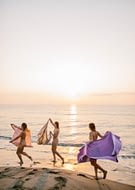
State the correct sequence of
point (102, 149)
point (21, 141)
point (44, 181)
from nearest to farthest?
point (44, 181)
point (102, 149)
point (21, 141)

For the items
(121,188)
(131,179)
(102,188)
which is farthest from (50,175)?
(131,179)

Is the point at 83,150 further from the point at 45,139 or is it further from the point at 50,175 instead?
the point at 45,139

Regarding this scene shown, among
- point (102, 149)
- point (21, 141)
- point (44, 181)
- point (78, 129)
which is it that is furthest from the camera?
point (78, 129)

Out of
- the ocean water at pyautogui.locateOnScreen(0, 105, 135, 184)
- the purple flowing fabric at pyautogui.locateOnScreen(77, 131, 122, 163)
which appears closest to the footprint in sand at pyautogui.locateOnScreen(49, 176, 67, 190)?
the purple flowing fabric at pyautogui.locateOnScreen(77, 131, 122, 163)

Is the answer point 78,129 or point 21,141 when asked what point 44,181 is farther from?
point 78,129

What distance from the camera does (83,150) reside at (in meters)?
9.66

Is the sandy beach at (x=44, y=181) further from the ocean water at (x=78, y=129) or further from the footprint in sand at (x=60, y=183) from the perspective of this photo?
the ocean water at (x=78, y=129)

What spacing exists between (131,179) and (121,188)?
3.69 metres

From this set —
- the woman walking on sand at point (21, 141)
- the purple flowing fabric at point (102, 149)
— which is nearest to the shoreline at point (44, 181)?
the purple flowing fabric at point (102, 149)

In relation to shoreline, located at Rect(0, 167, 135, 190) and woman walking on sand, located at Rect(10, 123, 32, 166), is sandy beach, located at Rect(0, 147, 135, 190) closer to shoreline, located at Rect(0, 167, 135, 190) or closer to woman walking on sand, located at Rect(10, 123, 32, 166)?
shoreline, located at Rect(0, 167, 135, 190)

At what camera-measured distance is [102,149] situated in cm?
942

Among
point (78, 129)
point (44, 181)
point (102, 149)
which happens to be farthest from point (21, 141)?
point (78, 129)

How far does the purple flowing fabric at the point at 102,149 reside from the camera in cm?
931

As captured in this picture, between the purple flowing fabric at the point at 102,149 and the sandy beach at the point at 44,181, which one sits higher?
the purple flowing fabric at the point at 102,149
